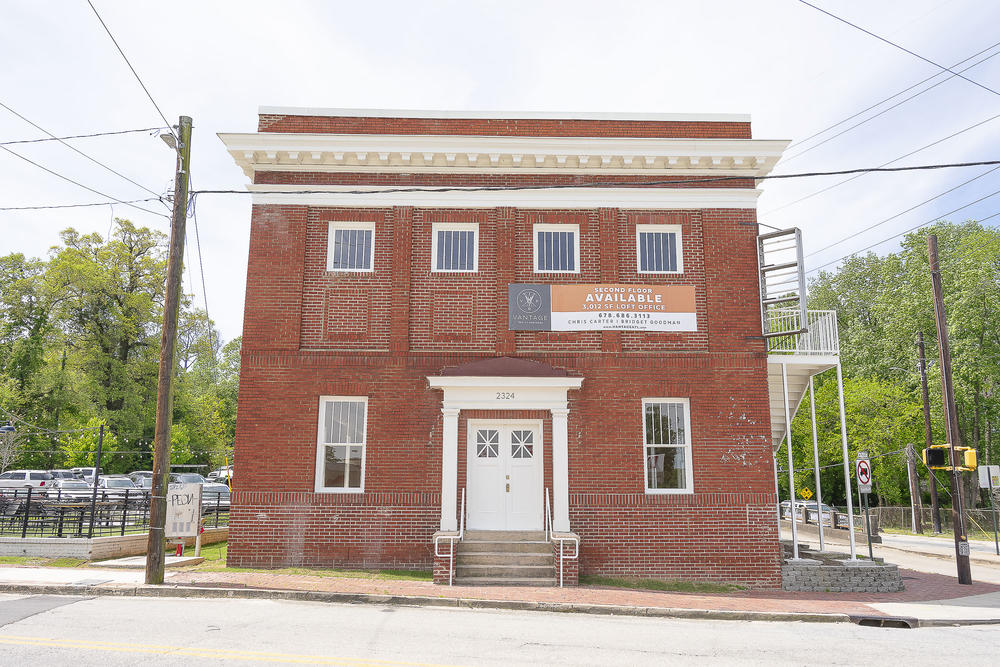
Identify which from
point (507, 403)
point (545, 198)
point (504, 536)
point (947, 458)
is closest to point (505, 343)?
point (507, 403)

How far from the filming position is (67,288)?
38469 millimetres

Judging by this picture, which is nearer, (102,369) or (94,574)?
(94,574)

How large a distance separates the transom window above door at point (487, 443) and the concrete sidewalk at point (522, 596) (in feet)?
10.1

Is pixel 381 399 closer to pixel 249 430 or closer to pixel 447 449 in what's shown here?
pixel 447 449

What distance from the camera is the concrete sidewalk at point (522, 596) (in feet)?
36.1

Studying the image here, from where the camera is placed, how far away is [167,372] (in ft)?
40.9

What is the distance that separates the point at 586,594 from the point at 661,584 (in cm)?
241

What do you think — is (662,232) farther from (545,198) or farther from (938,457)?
(938,457)

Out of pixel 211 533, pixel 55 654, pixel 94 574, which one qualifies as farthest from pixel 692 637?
pixel 211 533

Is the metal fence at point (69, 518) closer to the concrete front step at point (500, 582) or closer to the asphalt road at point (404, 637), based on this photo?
the asphalt road at point (404, 637)

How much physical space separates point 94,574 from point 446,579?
22.1 feet

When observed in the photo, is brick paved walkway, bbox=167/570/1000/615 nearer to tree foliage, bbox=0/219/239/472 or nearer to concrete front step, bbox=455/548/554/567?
concrete front step, bbox=455/548/554/567

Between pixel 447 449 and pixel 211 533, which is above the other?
pixel 447 449

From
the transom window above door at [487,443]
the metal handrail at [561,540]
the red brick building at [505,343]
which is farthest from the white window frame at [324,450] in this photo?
the metal handrail at [561,540]
